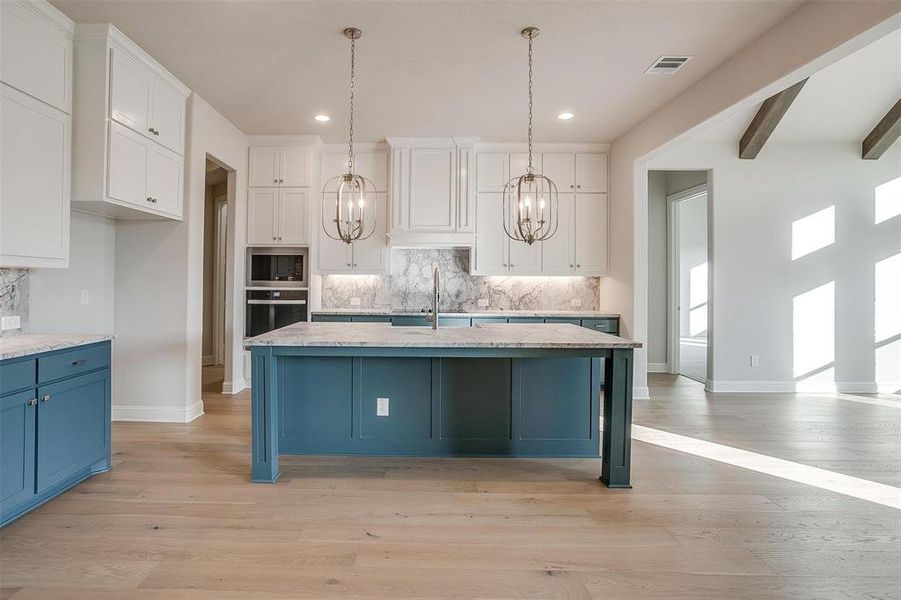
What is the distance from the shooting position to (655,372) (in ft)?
21.5

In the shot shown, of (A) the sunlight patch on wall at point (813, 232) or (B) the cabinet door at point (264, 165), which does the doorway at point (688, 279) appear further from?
(B) the cabinet door at point (264, 165)

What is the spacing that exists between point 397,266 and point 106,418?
3494mm

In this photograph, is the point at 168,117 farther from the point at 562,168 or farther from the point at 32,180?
the point at 562,168

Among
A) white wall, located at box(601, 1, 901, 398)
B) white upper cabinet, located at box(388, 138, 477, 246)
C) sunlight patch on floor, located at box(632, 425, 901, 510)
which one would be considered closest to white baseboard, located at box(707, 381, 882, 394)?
white wall, located at box(601, 1, 901, 398)

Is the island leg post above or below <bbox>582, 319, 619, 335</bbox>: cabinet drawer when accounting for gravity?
below


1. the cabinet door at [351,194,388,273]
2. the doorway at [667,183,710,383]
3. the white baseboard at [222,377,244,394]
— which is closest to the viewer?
the white baseboard at [222,377,244,394]

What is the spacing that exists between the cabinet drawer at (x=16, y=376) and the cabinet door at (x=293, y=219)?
3094 mm

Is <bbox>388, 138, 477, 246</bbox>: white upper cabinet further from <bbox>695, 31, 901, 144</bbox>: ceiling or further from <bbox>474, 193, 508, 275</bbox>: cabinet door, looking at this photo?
<bbox>695, 31, 901, 144</bbox>: ceiling

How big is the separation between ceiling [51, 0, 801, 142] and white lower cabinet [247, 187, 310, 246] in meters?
0.88

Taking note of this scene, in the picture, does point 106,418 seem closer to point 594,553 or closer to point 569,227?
point 594,553

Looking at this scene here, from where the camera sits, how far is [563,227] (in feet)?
18.1

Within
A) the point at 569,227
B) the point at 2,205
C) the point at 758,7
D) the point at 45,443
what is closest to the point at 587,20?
the point at 758,7

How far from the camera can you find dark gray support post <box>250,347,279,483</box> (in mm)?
2684

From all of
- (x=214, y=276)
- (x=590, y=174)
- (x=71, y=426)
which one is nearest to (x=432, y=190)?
(x=590, y=174)
